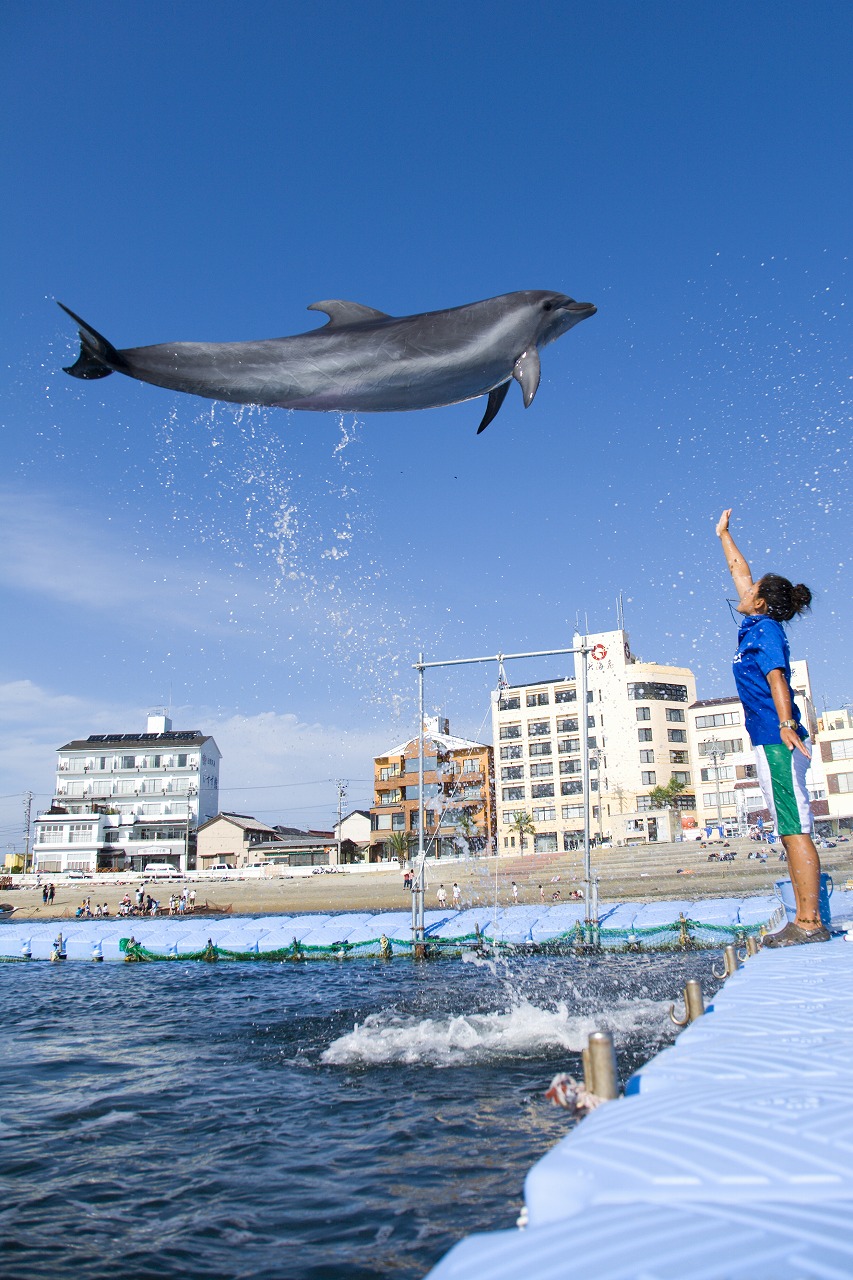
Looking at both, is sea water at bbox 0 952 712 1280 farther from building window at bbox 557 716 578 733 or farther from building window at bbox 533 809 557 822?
building window at bbox 557 716 578 733

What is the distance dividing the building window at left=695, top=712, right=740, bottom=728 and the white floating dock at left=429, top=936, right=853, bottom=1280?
273 ft

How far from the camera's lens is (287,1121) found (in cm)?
890

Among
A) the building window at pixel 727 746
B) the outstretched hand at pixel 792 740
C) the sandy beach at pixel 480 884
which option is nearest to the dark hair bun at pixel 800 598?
the outstretched hand at pixel 792 740

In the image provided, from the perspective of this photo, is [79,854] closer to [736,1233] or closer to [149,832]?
[149,832]

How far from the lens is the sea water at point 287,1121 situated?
582 centimetres

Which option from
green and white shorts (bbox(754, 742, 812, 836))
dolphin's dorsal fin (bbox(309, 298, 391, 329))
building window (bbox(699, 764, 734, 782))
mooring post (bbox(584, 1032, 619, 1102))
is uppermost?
building window (bbox(699, 764, 734, 782))

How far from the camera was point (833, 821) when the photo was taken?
69812mm

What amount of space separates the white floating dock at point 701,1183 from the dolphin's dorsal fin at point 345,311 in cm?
527

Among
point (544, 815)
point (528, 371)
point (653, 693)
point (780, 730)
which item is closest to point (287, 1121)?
point (780, 730)

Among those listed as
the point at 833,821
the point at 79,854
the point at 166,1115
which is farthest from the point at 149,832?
the point at 166,1115

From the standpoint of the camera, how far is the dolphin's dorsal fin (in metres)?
6.57

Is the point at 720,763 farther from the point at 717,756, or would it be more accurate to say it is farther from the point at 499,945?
the point at 499,945

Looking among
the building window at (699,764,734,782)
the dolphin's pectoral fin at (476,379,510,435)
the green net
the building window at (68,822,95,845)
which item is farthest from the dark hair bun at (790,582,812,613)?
the building window at (68,822,95,845)

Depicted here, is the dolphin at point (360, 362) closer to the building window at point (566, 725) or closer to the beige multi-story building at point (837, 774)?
the beige multi-story building at point (837, 774)
